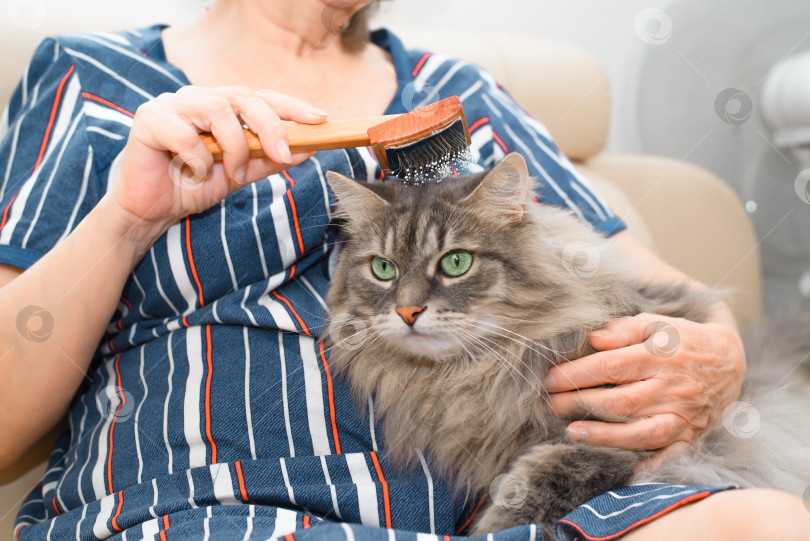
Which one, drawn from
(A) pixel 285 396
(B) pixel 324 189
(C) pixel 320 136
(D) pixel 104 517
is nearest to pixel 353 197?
(B) pixel 324 189

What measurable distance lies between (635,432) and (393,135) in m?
0.68

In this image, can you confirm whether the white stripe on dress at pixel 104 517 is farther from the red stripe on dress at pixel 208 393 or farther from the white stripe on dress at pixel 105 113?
the white stripe on dress at pixel 105 113

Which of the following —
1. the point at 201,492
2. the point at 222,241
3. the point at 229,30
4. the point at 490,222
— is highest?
the point at 229,30

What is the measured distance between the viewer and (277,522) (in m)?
0.93

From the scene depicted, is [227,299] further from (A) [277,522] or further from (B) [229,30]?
(B) [229,30]

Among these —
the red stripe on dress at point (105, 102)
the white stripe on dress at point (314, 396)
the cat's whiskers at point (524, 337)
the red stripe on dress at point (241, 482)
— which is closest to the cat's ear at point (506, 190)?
the cat's whiskers at point (524, 337)

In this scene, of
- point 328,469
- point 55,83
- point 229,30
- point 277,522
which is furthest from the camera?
point 229,30

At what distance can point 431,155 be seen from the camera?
3.49 feet

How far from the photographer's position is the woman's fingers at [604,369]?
106 centimetres

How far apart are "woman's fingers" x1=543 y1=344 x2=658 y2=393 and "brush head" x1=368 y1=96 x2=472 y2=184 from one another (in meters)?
0.46

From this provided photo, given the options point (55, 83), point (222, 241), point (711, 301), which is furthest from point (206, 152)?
point (711, 301)

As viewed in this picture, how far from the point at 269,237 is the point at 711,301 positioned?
3.30 ft

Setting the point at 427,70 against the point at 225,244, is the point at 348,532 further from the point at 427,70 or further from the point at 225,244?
the point at 427,70

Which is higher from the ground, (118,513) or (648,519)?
(648,519)
